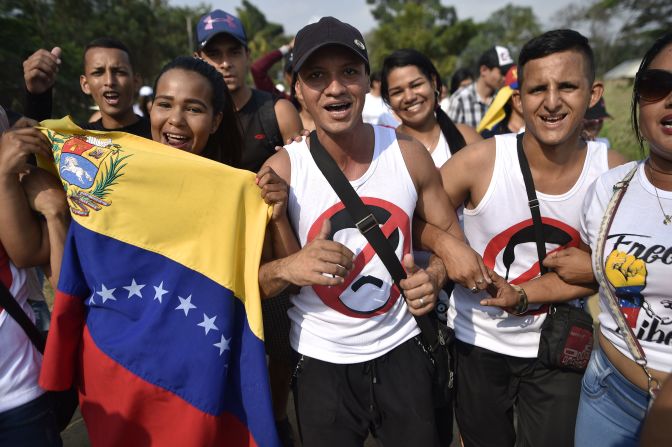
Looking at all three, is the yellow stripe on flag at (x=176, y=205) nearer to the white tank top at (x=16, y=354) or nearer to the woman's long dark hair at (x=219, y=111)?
the white tank top at (x=16, y=354)

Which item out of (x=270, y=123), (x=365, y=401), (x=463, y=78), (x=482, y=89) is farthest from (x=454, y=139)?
(x=463, y=78)

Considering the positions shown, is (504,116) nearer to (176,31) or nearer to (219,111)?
(219,111)

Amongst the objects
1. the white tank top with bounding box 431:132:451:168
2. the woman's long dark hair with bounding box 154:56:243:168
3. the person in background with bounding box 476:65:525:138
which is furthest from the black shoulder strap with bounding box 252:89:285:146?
the person in background with bounding box 476:65:525:138

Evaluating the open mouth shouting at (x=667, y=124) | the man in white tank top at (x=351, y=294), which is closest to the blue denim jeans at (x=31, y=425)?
the man in white tank top at (x=351, y=294)

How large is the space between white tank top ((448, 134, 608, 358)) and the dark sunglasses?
1.77 ft

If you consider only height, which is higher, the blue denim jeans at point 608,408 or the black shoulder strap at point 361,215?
the black shoulder strap at point 361,215

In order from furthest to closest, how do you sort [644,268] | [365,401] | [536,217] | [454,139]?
[454,139] → [536,217] → [365,401] → [644,268]

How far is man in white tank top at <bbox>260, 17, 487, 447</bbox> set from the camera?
215 cm

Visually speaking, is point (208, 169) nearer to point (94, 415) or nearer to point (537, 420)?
point (94, 415)

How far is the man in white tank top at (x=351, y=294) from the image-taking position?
2146mm

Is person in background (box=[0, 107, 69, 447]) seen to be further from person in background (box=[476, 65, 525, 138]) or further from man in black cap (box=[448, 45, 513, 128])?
man in black cap (box=[448, 45, 513, 128])

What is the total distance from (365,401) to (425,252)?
2.65 feet

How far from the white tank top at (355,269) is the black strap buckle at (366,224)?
0.23ft

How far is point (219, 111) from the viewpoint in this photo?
2568mm
